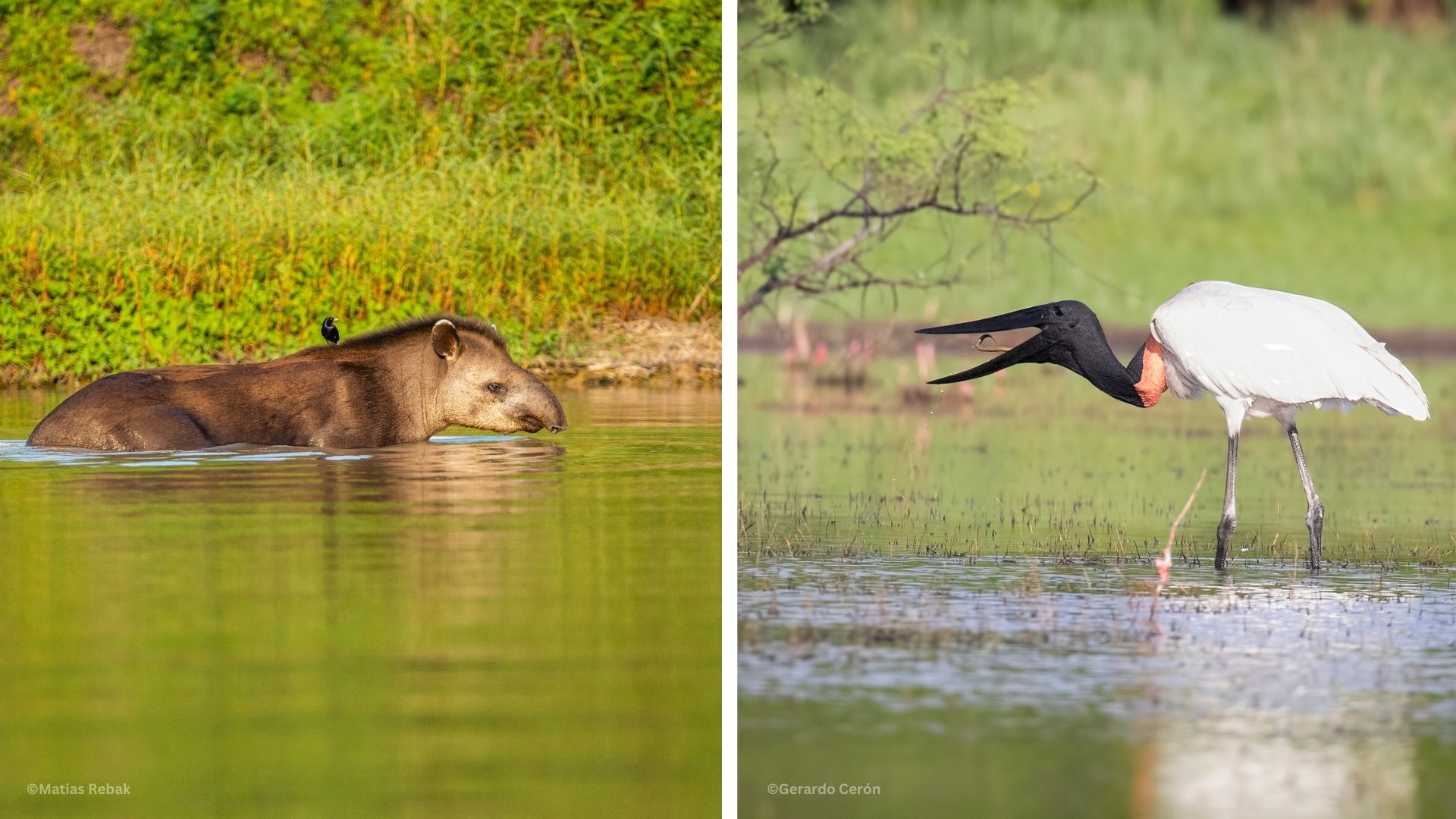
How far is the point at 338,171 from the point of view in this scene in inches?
768

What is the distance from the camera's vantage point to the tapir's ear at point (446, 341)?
11.9 metres

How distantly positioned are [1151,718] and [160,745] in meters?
2.48

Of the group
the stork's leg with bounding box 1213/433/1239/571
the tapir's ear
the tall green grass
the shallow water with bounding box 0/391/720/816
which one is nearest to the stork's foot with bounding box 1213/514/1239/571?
the stork's leg with bounding box 1213/433/1239/571

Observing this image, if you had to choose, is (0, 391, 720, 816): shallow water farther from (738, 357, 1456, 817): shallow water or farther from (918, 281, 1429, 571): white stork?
(918, 281, 1429, 571): white stork

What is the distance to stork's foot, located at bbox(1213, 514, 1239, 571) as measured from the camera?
27.9 feet

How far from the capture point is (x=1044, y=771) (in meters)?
5.16

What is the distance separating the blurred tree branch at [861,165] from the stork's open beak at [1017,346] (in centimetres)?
Answer: 525

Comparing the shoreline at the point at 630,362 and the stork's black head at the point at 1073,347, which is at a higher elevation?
the shoreline at the point at 630,362

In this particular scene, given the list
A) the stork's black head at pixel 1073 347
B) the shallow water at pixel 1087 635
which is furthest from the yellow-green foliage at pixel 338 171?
the stork's black head at pixel 1073 347

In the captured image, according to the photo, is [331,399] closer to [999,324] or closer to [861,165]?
[999,324]

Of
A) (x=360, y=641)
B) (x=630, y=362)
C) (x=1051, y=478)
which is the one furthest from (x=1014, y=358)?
(x=630, y=362)

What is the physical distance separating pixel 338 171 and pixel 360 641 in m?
13.6

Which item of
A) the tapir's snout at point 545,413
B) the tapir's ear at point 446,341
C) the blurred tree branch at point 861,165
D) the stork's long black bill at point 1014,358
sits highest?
the blurred tree branch at point 861,165

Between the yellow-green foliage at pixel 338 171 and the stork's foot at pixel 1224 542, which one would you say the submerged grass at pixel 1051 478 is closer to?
the stork's foot at pixel 1224 542
